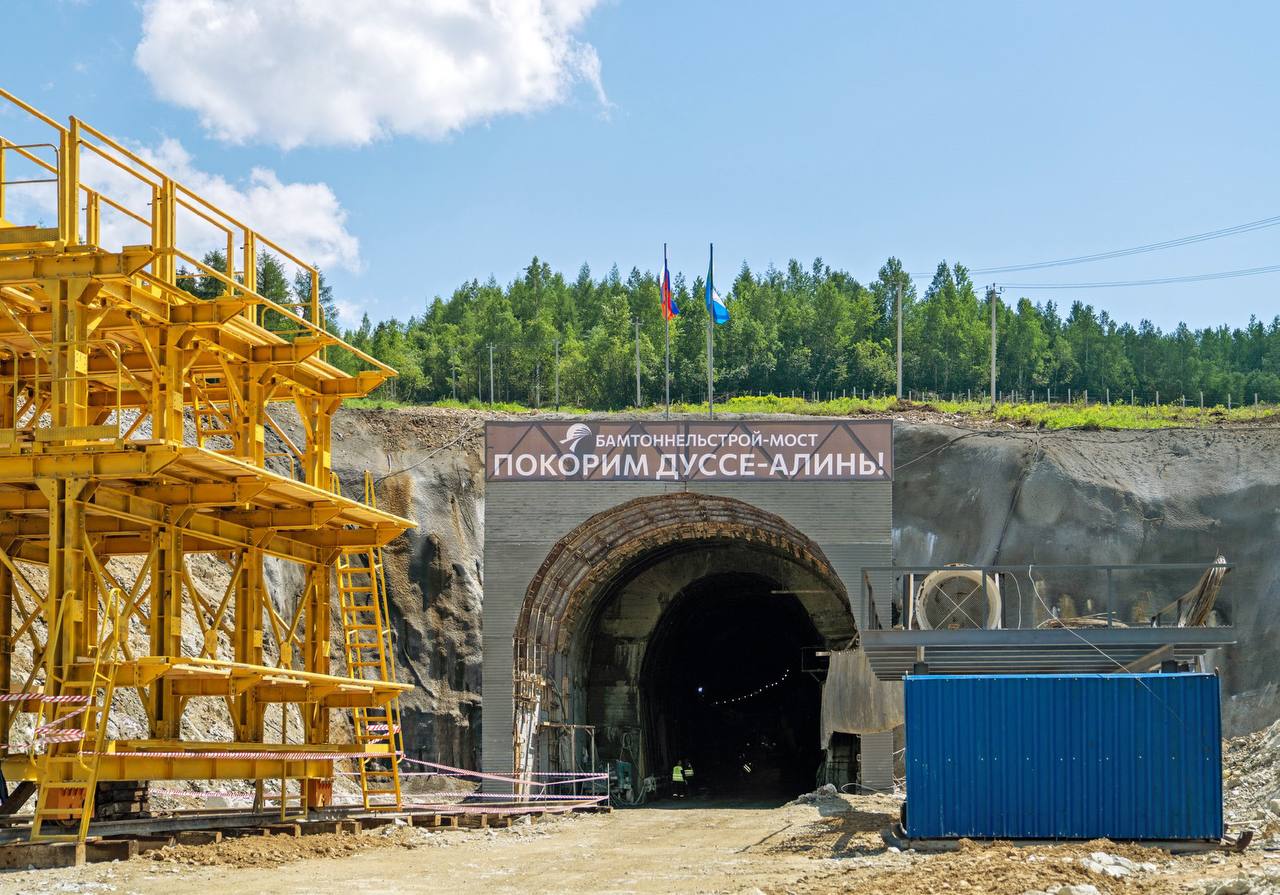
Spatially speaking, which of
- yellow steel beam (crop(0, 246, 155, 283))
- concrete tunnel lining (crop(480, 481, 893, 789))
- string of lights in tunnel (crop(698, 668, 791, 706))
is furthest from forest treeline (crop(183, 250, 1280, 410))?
yellow steel beam (crop(0, 246, 155, 283))

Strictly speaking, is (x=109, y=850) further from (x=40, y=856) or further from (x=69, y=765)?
(x=69, y=765)

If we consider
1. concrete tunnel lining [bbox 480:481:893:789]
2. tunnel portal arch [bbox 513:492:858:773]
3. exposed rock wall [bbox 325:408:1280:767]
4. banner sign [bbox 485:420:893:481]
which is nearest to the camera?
concrete tunnel lining [bbox 480:481:893:789]

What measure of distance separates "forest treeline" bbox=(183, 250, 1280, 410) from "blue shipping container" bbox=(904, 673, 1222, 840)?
7468cm

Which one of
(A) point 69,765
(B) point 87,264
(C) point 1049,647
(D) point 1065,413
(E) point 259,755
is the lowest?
(E) point 259,755

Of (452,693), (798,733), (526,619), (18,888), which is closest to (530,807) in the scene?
(526,619)

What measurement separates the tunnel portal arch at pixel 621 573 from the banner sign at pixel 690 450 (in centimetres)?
84

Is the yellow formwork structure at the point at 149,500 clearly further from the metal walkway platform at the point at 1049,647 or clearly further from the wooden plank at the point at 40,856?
the metal walkway platform at the point at 1049,647

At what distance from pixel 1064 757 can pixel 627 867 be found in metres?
6.01

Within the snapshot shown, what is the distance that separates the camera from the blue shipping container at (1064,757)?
19734 mm

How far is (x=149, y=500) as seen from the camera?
21.9 meters

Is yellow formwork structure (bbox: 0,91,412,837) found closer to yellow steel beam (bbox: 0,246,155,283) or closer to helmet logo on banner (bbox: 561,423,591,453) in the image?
yellow steel beam (bbox: 0,246,155,283)

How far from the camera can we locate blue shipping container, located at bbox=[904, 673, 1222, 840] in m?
19.7

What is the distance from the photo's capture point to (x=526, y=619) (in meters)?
34.7

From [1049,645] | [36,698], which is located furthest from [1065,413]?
[36,698]
